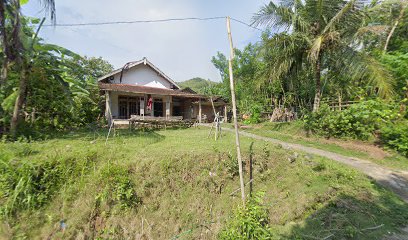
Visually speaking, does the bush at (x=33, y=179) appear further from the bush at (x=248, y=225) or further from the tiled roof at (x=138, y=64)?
the tiled roof at (x=138, y=64)

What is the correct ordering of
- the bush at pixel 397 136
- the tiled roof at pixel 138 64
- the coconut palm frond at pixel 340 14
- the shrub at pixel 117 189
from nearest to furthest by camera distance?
1. the shrub at pixel 117 189
2. the bush at pixel 397 136
3. the coconut palm frond at pixel 340 14
4. the tiled roof at pixel 138 64

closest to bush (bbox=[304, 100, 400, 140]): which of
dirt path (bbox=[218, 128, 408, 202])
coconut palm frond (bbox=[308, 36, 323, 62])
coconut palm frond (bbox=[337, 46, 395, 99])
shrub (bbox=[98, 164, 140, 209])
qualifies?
coconut palm frond (bbox=[337, 46, 395, 99])

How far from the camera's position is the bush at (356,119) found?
8.14 meters

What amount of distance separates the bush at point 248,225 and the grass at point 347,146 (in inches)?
226

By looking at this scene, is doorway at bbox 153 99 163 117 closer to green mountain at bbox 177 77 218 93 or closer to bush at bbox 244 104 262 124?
bush at bbox 244 104 262 124

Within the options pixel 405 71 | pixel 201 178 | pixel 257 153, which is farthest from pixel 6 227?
pixel 405 71

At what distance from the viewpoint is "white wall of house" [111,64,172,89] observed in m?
15.9

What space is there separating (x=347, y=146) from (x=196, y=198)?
7320 millimetres

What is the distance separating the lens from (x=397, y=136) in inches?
302

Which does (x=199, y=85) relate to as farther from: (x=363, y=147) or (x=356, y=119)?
(x=363, y=147)

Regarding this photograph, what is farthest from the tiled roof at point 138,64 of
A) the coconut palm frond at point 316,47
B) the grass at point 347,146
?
the coconut palm frond at point 316,47

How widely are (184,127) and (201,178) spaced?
27.4 feet

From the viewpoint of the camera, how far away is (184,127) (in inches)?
512

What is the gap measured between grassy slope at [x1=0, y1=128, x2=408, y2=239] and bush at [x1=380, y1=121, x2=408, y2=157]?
364 centimetres
